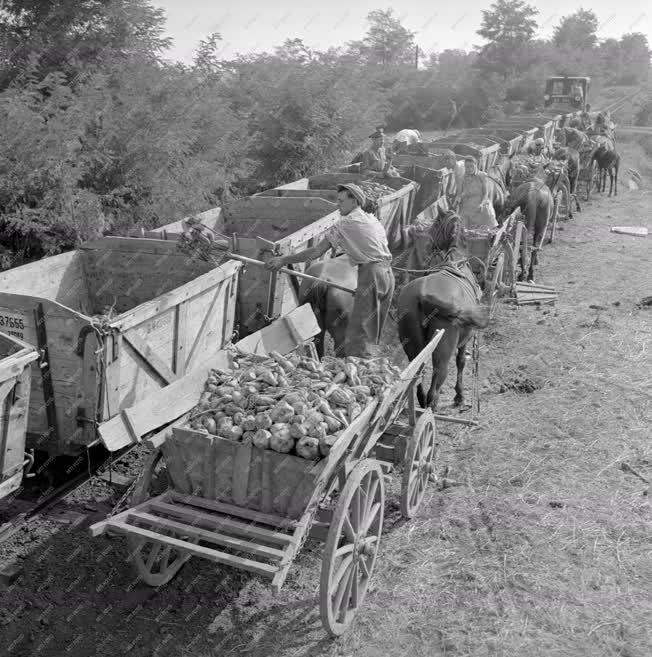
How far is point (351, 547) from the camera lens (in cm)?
438

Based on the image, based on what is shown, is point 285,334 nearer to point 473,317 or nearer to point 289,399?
point 289,399

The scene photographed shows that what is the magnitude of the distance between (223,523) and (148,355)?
2.12 meters

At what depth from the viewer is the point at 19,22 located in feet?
40.2

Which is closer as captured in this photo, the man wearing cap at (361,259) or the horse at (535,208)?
the man wearing cap at (361,259)

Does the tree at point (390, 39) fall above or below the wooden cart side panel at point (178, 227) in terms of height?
above

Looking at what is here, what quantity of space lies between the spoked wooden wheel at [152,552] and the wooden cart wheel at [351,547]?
94 cm

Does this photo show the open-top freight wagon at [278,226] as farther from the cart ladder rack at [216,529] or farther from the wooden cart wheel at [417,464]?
the cart ladder rack at [216,529]

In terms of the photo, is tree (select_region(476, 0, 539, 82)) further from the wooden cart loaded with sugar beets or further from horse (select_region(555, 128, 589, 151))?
the wooden cart loaded with sugar beets

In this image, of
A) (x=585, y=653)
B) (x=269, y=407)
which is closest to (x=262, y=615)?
(x=269, y=407)

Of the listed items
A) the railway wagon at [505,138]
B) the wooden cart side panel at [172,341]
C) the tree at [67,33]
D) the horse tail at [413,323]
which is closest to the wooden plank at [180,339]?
the wooden cart side panel at [172,341]

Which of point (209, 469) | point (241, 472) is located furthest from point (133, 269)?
point (241, 472)

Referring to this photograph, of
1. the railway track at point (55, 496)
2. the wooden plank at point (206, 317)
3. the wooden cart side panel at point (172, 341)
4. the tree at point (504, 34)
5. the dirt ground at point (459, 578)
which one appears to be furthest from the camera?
the tree at point (504, 34)

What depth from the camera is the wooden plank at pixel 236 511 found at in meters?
4.12

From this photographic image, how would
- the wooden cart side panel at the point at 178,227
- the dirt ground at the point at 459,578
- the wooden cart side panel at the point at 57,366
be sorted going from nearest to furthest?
the dirt ground at the point at 459,578 → the wooden cart side panel at the point at 57,366 → the wooden cart side panel at the point at 178,227
